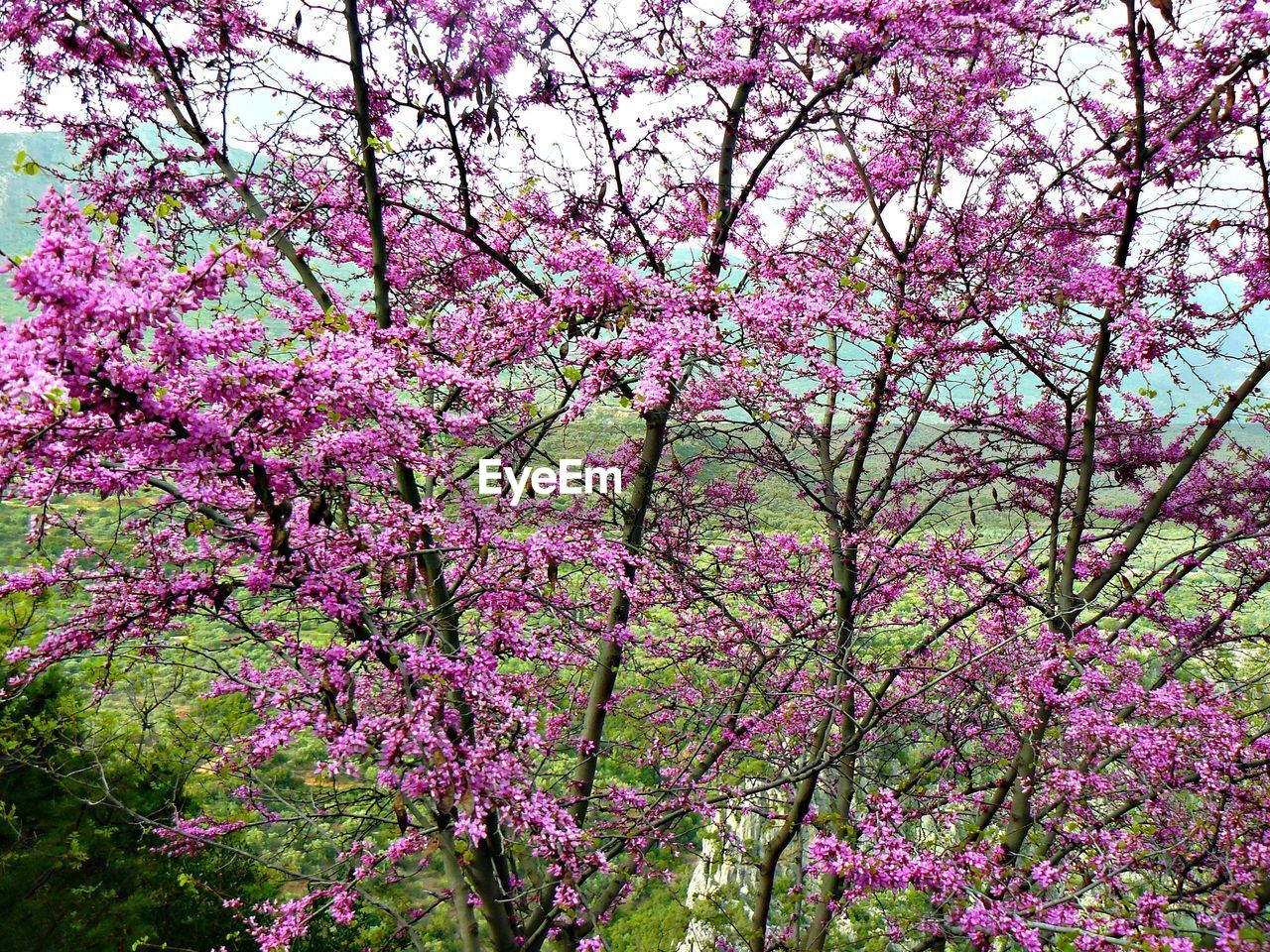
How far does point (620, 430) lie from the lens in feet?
23.4

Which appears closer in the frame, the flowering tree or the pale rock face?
the flowering tree

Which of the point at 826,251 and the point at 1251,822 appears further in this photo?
the point at 826,251

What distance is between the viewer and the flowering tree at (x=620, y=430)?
3100 millimetres

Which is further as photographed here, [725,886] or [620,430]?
[725,886]

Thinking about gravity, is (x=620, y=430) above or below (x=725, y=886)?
above

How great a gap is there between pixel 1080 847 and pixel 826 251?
260 inches

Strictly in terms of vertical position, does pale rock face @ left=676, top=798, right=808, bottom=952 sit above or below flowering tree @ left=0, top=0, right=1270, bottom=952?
below

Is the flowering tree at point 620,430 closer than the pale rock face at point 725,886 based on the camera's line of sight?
Yes

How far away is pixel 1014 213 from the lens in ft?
23.4

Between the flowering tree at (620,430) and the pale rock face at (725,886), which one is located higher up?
the flowering tree at (620,430)

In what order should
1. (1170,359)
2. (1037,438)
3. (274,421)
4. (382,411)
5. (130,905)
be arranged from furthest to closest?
(130,905), (1037,438), (1170,359), (382,411), (274,421)

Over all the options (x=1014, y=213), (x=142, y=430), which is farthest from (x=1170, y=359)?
(x=142, y=430)

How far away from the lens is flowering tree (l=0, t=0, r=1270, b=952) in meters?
3.10

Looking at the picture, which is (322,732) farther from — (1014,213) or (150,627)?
(1014,213)
